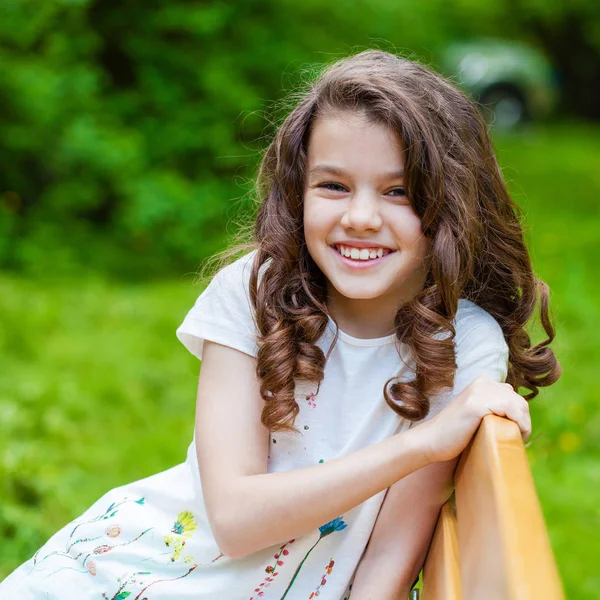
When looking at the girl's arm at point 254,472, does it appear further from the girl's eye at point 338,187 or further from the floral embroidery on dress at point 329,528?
the girl's eye at point 338,187

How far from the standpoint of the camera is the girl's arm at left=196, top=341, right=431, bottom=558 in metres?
1.45

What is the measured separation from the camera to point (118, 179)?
20.3ft

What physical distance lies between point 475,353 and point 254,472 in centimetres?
43

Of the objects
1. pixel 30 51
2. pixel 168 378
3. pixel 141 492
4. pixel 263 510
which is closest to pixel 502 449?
pixel 263 510

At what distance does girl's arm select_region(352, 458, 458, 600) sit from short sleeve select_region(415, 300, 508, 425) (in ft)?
0.41

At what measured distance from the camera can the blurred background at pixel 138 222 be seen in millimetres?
4059

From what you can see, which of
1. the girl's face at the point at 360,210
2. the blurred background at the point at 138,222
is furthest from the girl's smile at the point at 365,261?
the blurred background at the point at 138,222

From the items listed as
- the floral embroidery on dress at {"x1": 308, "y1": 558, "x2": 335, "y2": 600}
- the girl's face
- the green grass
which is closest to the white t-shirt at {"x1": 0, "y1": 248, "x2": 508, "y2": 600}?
the floral embroidery on dress at {"x1": 308, "y1": 558, "x2": 335, "y2": 600}

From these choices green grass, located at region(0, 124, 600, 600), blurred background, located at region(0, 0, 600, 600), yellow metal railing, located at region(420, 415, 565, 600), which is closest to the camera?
yellow metal railing, located at region(420, 415, 565, 600)

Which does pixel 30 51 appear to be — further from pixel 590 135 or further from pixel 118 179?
pixel 590 135

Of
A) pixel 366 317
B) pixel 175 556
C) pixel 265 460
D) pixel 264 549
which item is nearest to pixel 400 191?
pixel 366 317

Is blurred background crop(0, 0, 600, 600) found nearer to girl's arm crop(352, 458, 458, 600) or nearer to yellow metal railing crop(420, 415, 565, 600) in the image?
girl's arm crop(352, 458, 458, 600)

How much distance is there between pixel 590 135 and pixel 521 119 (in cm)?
101

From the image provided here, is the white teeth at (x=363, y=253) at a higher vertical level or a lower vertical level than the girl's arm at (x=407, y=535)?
higher
